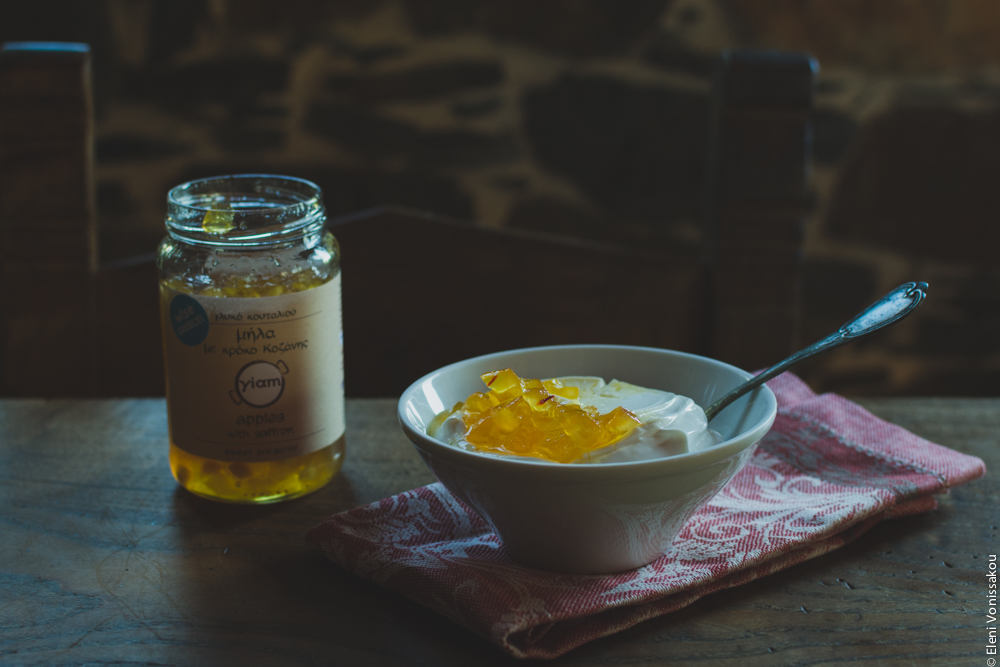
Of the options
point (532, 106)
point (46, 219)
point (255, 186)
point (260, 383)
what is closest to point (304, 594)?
point (260, 383)

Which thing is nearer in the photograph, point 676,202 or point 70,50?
point 70,50

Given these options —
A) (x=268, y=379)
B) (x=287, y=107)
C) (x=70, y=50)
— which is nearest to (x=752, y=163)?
(x=268, y=379)

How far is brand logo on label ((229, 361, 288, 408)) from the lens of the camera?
0.61m

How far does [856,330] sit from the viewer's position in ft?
1.96

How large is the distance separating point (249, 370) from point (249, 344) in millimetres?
19

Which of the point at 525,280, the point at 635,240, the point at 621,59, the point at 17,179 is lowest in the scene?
the point at 635,240

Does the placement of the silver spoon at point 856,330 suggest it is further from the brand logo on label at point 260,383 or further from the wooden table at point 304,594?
the brand logo on label at point 260,383

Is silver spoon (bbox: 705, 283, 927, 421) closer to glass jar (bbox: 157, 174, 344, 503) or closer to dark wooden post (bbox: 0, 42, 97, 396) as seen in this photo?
glass jar (bbox: 157, 174, 344, 503)

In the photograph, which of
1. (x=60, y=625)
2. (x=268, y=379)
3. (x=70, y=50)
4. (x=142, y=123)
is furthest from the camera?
(x=142, y=123)

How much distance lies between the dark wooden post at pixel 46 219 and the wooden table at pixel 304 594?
22cm

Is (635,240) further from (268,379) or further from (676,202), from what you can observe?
(268,379)

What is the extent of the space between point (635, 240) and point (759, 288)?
2.43ft

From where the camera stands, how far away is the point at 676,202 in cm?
164

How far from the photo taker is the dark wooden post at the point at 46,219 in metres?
0.86
